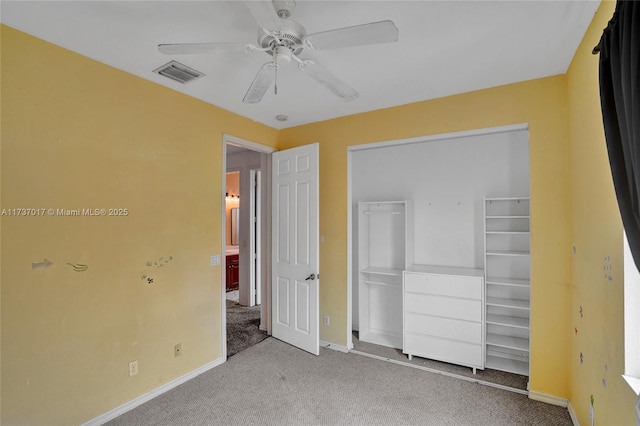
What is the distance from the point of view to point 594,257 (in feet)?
6.01

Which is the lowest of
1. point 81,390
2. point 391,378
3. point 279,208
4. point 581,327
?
point 391,378

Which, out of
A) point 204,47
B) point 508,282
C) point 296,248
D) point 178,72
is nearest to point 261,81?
point 204,47

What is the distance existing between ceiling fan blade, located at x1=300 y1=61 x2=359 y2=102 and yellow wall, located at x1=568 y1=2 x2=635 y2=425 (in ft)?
4.33

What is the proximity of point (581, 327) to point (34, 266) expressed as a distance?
3.57 m

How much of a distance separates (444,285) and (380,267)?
104 centimetres

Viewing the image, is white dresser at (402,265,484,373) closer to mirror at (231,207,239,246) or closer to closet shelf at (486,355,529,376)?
closet shelf at (486,355,529,376)

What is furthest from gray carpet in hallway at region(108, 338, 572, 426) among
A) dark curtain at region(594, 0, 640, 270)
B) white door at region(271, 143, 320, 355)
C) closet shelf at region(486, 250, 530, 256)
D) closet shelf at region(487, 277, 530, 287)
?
dark curtain at region(594, 0, 640, 270)

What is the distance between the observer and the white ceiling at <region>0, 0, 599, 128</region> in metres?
1.68

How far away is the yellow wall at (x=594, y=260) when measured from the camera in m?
1.50

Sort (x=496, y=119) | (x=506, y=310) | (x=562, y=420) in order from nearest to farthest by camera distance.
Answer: (x=562, y=420) < (x=496, y=119) < (x=506, y=310)

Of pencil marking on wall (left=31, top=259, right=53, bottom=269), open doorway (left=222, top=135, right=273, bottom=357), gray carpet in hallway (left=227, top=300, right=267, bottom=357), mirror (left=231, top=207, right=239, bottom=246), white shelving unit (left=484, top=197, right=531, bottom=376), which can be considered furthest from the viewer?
mirror (left=231, top=207, right=239, bottom=246)

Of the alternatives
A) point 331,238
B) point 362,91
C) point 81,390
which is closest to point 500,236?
point 331,238

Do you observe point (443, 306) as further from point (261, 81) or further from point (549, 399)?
point (261, 81)

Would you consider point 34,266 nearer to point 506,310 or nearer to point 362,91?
point 362,91
